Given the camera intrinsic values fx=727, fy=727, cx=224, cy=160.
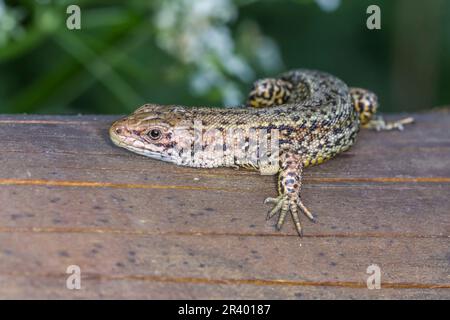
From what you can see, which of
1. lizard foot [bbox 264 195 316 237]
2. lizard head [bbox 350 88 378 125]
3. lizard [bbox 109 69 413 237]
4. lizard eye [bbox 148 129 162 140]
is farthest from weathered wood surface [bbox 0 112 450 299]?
lizard head [bbox 350 88 378 125]

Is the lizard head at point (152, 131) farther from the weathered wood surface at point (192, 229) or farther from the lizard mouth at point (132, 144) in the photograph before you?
the weathered wood surface at point (192, 229)

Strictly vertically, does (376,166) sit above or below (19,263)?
above

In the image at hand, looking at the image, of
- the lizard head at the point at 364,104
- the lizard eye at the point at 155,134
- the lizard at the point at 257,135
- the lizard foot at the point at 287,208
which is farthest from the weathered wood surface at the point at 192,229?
the lizard head at the point at 364,104

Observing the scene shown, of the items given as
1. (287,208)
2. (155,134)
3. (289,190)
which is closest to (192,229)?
(287,208)

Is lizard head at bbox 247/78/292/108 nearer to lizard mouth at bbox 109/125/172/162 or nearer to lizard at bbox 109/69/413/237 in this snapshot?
Answer: lizard at bbox 109/69/413/237

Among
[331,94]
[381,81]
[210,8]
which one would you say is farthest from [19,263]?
[381,81]

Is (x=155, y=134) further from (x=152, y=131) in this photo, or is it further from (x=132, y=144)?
(x=132, y=144)
